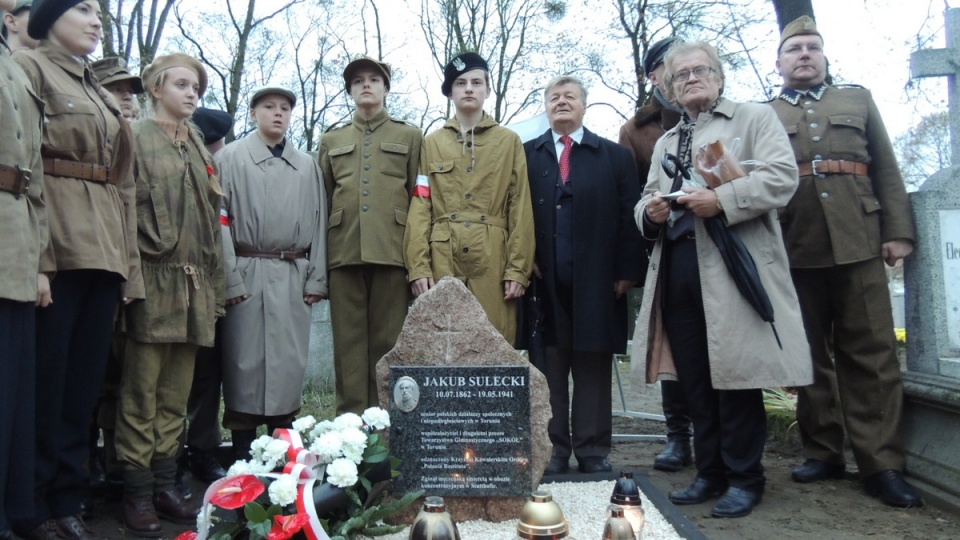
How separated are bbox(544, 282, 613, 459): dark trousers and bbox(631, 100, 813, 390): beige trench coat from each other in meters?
0.80

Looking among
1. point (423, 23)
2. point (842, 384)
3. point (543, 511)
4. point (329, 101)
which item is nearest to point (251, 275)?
point (543, 511)

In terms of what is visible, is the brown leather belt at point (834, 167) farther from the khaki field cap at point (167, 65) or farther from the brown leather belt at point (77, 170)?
the brown leather belt at point (77, 170)

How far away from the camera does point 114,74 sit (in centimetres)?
447

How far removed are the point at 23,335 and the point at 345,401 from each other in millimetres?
1804

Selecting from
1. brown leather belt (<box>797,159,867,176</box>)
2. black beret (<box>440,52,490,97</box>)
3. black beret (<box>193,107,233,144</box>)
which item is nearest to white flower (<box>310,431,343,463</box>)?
black beret (<box>440,52,490,97</box>)

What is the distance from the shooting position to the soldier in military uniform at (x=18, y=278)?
274cm

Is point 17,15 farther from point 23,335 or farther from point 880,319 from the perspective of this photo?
point 880,319

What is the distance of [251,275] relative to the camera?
4.18m

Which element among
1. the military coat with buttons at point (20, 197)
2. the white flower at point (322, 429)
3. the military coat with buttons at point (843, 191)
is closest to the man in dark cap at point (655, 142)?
the military coat with buttons at point (843, 191)

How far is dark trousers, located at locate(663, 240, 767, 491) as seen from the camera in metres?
3.64

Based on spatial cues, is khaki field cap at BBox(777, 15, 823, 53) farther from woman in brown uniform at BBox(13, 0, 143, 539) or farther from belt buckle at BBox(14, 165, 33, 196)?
belt buckle at BBox(14, 165, 33, 196)

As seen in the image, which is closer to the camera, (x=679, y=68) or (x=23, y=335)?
(x=23, y=335)

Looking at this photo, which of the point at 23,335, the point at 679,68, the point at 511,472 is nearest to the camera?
the point at 23,335

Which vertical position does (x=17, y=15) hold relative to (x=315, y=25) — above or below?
below
